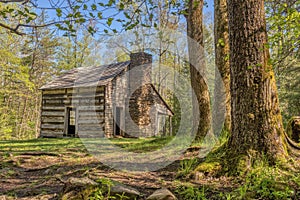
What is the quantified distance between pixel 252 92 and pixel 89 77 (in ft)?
43.2

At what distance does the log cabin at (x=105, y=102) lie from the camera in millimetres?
13883

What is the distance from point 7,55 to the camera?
53.0 ft

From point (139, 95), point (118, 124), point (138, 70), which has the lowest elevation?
point (118, 124)

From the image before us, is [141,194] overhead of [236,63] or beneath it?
beneath

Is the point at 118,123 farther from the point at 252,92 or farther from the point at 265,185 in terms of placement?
the point at 265,185

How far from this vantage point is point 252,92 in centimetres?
323

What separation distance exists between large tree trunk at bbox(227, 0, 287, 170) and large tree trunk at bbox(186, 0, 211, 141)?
2715 mm

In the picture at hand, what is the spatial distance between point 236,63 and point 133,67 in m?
12.7

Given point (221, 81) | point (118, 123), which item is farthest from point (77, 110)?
point (221, 81)

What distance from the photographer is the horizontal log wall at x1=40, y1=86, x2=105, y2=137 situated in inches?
544

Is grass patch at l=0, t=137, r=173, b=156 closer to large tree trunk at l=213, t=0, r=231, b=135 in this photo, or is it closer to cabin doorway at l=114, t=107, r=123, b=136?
large tree trunk at l=213, t=0, r=231, b=135

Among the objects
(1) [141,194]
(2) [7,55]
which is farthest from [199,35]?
(2) [7,55]

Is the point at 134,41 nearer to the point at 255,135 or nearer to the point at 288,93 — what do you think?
the point at 288,93

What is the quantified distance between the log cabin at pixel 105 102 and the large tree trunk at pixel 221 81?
8.65 metres
